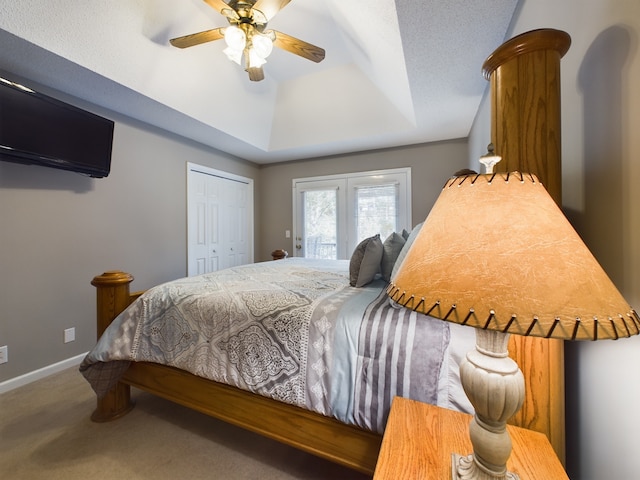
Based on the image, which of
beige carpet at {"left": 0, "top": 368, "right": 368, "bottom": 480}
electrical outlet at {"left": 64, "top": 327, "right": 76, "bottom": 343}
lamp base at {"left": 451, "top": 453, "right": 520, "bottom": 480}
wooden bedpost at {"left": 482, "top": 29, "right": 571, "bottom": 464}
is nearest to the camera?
lamp base at {"left": 451, "top": 453, "right": 520, "bottom": 480}

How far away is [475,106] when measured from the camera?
2.61 m

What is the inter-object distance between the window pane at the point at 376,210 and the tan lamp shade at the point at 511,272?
137 inches

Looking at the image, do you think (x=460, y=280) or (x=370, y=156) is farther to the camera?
(x=370, y=156)

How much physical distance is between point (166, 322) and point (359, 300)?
107cm

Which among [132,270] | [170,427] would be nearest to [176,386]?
[170,427]

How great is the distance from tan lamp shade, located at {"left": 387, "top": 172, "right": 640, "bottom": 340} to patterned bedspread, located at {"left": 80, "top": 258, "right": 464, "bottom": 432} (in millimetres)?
623

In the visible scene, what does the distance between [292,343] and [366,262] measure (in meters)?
0.69

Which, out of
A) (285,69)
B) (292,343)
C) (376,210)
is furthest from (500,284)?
(376,210)

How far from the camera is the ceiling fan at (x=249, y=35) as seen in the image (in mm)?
1672

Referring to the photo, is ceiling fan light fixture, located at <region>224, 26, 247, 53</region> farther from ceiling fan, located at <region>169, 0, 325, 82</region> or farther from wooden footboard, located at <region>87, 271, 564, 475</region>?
wooden footboard, located at <region>87, 271, 564, 475</region>

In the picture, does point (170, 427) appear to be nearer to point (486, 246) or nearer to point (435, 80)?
point (486, 246)

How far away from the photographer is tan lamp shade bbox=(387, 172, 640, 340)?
0.41 m

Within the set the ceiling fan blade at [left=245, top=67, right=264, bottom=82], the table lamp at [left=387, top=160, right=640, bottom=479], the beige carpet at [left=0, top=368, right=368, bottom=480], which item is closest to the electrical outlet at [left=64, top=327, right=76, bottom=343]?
the beige carpet at [left=0, top=368, right=368, bottom=480]

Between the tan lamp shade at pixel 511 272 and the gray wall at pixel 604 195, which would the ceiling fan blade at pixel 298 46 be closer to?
the gray wall at pixel 604 195
